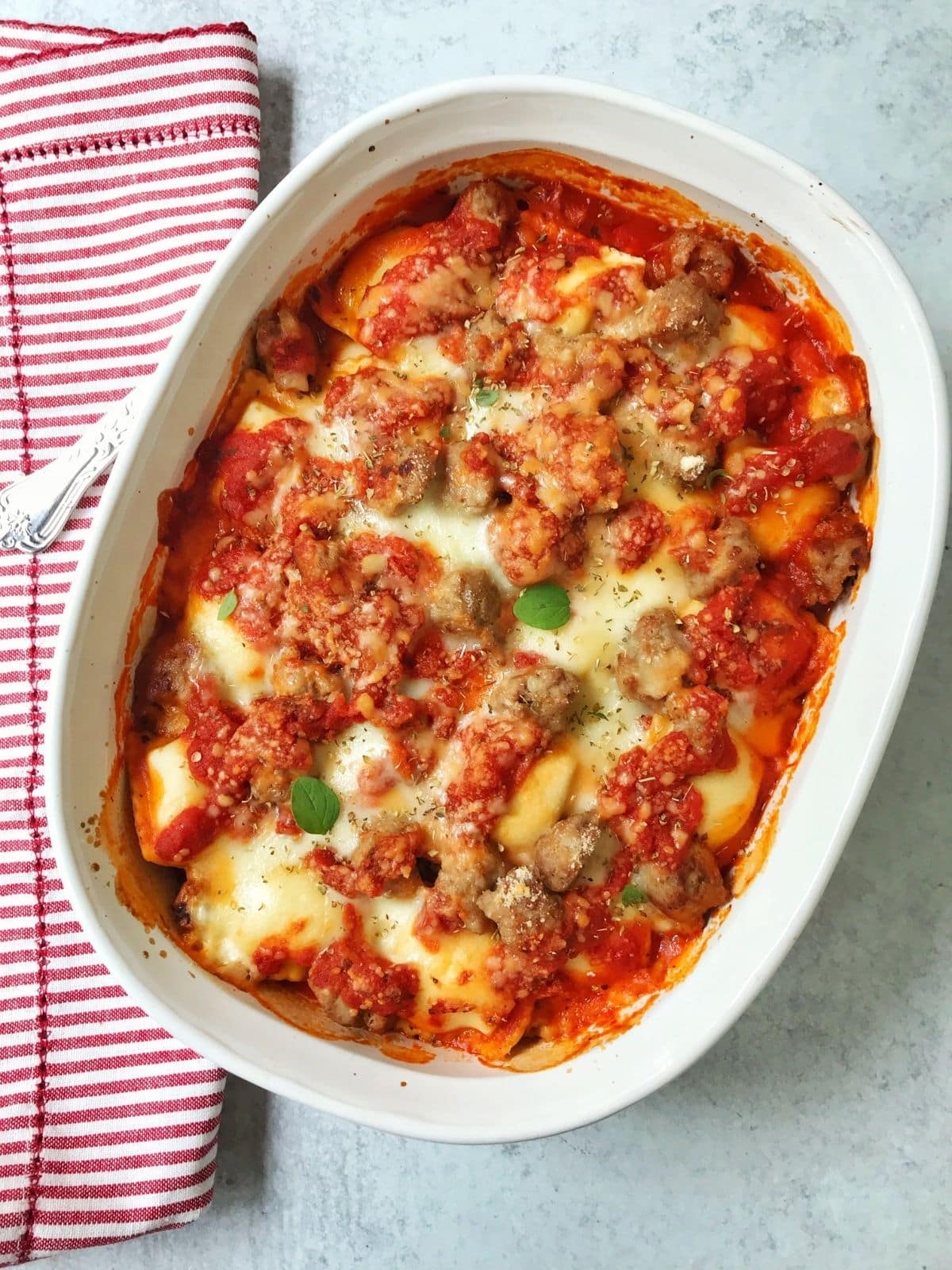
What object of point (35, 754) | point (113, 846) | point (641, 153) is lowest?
point (35, 754)

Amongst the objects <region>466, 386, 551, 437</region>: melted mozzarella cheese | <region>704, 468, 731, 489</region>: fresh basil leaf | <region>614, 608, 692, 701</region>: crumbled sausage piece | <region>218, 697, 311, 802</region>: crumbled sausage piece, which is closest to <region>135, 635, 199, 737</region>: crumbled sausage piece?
<region>218, 697, 311, 802</region>: crumbled sausage piece

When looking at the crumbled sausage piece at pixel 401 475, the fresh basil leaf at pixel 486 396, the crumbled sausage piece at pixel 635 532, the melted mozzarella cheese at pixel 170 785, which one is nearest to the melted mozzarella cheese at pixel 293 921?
the melted mozzarella cheese at pixel 170 785

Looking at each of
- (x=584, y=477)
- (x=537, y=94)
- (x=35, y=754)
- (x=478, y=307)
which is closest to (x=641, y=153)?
(x=537, y=94)

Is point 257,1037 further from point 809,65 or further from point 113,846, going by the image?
point 809,65

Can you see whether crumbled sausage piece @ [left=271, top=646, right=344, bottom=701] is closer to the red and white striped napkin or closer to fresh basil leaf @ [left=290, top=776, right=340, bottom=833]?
fresh basil leaf @ [left=290, top=776, right=340, bottom=833]

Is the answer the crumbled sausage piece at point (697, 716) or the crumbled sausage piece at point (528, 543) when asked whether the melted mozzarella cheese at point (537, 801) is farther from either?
the crumbled sausage piece at point (528, 543)

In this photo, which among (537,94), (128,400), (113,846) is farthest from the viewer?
(128,400)
